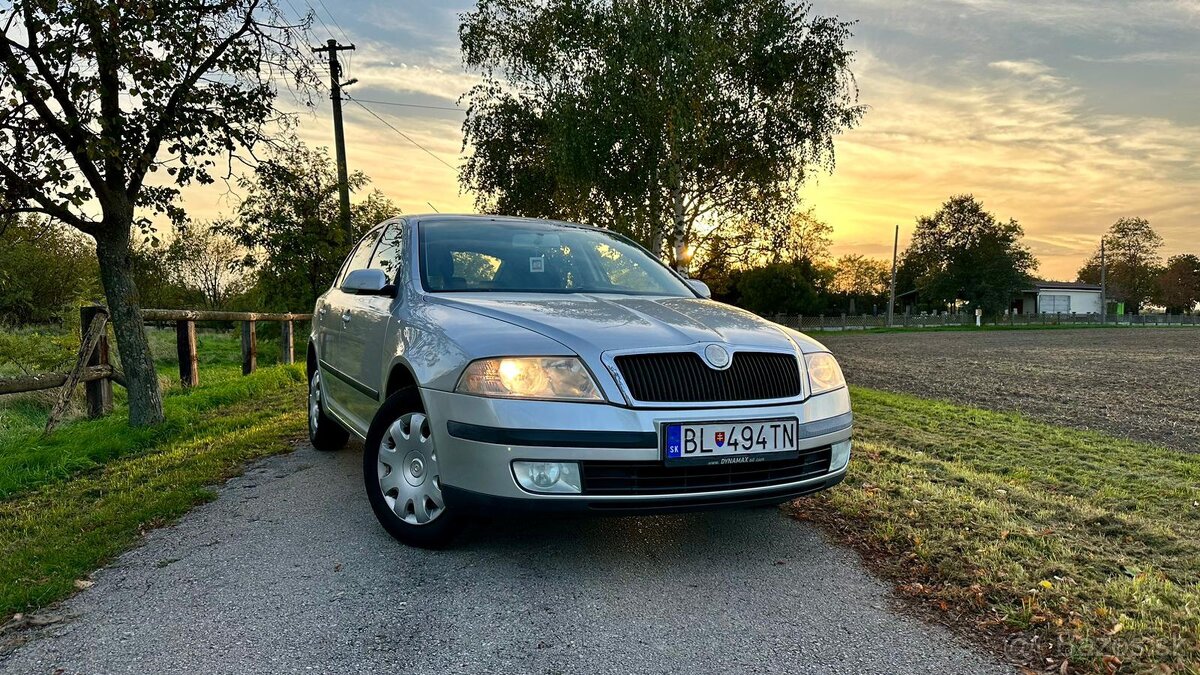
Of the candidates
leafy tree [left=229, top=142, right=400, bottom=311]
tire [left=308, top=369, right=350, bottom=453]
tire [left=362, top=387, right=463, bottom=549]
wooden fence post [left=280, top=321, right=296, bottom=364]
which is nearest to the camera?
tire [left=362, top=387, right=463, bottom=549]

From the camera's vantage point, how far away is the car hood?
10.1ft

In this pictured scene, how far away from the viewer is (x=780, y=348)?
3299 millimetres

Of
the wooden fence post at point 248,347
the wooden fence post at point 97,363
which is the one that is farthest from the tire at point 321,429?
the wooden fence post at point 248,347

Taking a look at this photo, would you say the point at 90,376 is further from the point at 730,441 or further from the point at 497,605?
the point at 730,441

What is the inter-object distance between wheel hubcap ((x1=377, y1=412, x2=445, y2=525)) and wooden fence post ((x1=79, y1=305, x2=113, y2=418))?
18.7 ft

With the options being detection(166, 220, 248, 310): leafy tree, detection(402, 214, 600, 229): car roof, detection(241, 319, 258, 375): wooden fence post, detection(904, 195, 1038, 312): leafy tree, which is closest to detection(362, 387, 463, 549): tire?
detection(402, 214, 600, 229): car roof

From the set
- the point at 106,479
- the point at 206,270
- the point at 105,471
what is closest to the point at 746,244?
the point at 105,471

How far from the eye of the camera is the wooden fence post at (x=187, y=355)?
969 centimetres

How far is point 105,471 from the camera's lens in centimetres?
529

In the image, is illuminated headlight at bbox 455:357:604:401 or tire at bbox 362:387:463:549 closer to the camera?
illuminated headlight at bbox 455:357:604:401

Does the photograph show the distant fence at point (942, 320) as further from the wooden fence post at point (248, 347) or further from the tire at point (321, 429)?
the tire at point (321, 429)

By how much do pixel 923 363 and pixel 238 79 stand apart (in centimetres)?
1615

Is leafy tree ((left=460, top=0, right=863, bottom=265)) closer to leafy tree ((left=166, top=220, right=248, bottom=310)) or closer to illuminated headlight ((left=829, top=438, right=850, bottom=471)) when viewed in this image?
illuminated headlight ((left=829, top=438, right=850, bottom=471))

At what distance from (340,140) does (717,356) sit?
1950 cm
